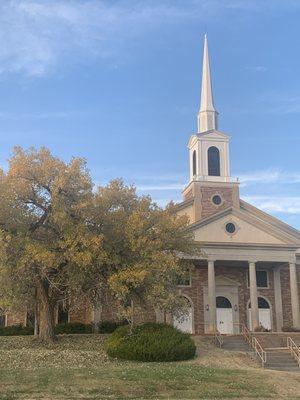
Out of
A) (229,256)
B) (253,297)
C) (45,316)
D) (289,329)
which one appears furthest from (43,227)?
(289,329)

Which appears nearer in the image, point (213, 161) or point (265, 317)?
point (265, 317)

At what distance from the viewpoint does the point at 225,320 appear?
37656 millimetres

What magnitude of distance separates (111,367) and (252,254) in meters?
16.8

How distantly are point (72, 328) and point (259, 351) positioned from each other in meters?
A: 11.2

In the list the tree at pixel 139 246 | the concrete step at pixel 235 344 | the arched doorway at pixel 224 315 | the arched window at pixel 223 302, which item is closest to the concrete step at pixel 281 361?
the concrete step at pixel 235 344

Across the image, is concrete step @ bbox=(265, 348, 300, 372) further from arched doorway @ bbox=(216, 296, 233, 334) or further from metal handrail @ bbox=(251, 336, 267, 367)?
arched doorway @ bbox=(216, 296, 233, 334)

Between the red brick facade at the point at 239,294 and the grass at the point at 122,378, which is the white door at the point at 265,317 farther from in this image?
the grass at the point at 122,378

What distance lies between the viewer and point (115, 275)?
23750mm

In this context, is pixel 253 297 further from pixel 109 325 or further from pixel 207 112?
pixel 207 112

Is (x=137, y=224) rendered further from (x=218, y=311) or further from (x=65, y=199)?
(x=218, y=311)

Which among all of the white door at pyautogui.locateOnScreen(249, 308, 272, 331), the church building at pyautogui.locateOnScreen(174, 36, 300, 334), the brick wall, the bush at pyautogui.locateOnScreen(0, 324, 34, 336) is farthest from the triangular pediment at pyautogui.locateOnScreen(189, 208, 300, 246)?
the bush at pyautogui.locateOnScreen(0, 324, 34, 336)

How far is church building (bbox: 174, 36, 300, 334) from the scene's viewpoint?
3531cm

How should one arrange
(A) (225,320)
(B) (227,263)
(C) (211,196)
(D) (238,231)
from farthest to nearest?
(C) (211,196) < (A) (225,320) < (B) (227,263) < (D) (238,231)

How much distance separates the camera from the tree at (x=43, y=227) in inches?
922
